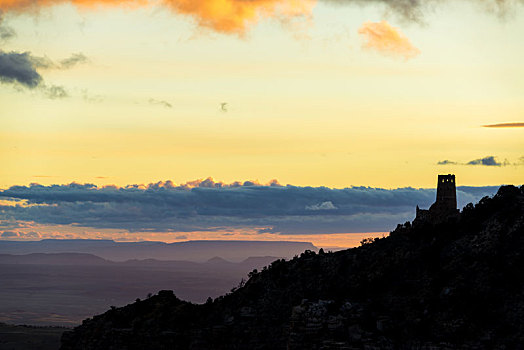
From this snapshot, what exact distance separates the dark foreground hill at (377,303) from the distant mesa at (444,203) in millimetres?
2479

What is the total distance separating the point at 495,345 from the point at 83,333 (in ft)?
157

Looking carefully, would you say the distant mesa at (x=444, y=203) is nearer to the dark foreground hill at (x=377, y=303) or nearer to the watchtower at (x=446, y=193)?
the watchtower at (x=446, y=193)

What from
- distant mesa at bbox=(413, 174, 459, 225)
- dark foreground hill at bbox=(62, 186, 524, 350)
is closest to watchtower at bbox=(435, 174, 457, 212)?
distant mesa at bbox=(413, 174, 459, 225)

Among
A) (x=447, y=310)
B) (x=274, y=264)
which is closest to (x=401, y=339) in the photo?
(x=447, y=310)

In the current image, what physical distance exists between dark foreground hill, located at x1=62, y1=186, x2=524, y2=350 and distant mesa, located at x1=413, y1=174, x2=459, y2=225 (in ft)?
8.13

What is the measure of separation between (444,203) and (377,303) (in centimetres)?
1940

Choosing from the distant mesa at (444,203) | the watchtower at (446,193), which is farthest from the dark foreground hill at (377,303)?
the watchtower at (446,193)

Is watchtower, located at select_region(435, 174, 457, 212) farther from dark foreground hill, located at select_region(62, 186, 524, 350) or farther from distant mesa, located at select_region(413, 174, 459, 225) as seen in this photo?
dark foreground hill, located at select_region(62, 186, 524, 350)

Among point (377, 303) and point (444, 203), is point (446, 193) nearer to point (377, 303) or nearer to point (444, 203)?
point (444, 203)

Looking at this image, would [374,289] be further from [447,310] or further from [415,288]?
[447,310]

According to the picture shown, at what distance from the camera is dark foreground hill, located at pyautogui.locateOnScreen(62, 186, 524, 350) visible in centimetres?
5984

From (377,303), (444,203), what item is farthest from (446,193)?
(377,303)

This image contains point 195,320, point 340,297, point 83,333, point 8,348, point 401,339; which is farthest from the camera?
point 8,348

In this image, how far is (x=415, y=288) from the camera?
221 ft
